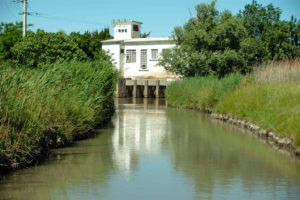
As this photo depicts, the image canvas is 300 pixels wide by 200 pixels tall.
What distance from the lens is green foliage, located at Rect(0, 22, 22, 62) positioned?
117 feet

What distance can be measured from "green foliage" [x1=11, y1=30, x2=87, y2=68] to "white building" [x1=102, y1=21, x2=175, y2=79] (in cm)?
2372

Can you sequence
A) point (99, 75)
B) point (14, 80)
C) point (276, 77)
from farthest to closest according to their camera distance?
point (276, 77) → point (99, 75) → point (14, 80)

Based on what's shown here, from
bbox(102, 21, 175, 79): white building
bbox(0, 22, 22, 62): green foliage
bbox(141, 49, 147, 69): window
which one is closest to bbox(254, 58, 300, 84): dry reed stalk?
bbox(0, 22, 22, 62): green foliage

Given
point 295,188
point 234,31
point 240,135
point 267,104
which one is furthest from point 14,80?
point 234,31

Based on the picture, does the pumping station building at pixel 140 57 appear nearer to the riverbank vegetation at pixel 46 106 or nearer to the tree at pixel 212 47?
the tree at pixel 212 47

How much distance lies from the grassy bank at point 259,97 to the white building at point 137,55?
18.7 meters

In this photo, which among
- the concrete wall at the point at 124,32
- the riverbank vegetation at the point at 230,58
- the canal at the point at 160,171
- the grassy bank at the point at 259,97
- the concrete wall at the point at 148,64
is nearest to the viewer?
the canal at the point at 160,171

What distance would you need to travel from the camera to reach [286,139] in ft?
43.2

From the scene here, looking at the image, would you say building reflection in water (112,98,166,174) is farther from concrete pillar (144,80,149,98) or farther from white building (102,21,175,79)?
white building (102,21,175,79)

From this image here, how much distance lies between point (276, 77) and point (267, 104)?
3.99 metres

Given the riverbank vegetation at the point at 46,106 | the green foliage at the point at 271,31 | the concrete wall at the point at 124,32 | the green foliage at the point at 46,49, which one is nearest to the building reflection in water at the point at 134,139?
the riverbank vegetation at the point at 46,106

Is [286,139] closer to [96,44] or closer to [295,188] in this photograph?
[295,188]

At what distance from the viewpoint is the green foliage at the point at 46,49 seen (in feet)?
79.7

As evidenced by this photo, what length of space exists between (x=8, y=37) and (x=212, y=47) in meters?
15.7
